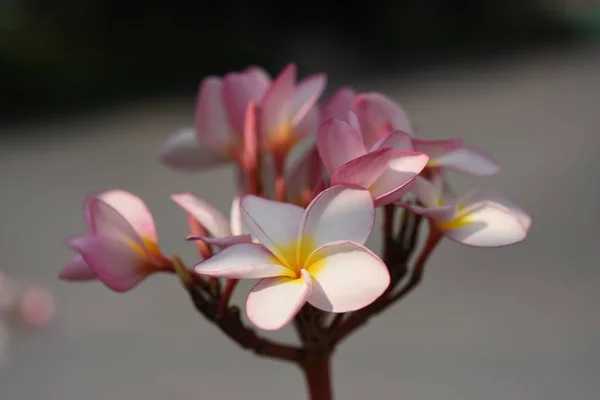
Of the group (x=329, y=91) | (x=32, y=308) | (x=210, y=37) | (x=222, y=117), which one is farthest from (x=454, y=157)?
(x=210, y=37)

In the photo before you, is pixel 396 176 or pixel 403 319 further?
pixel 403 319

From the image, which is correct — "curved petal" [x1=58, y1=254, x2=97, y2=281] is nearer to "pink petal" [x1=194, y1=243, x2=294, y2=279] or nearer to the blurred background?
"pink petal" [x1=194, y1=243, x2=294, y2=279]

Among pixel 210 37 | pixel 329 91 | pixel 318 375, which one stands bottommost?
pixel 329 91

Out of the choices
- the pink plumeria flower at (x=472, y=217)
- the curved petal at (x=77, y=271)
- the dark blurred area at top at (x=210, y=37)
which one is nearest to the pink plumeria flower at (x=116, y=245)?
the curved petal at (x=77, y=271)

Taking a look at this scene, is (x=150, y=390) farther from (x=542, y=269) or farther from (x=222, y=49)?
(x=222, y=49)

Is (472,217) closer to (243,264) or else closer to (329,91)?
(243,264)

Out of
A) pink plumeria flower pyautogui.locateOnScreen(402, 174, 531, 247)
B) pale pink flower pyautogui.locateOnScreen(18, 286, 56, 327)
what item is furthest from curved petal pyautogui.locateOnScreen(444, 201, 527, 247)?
pale pink flower pyautogui.locateOnScreen(18, 286, 56, 327)

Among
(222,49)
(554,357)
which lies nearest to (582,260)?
(554,357)

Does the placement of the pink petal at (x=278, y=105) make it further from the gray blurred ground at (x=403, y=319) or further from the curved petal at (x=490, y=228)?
the gray blurred ground at (x=403, y=319)

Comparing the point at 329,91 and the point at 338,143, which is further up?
the point at 338,143
